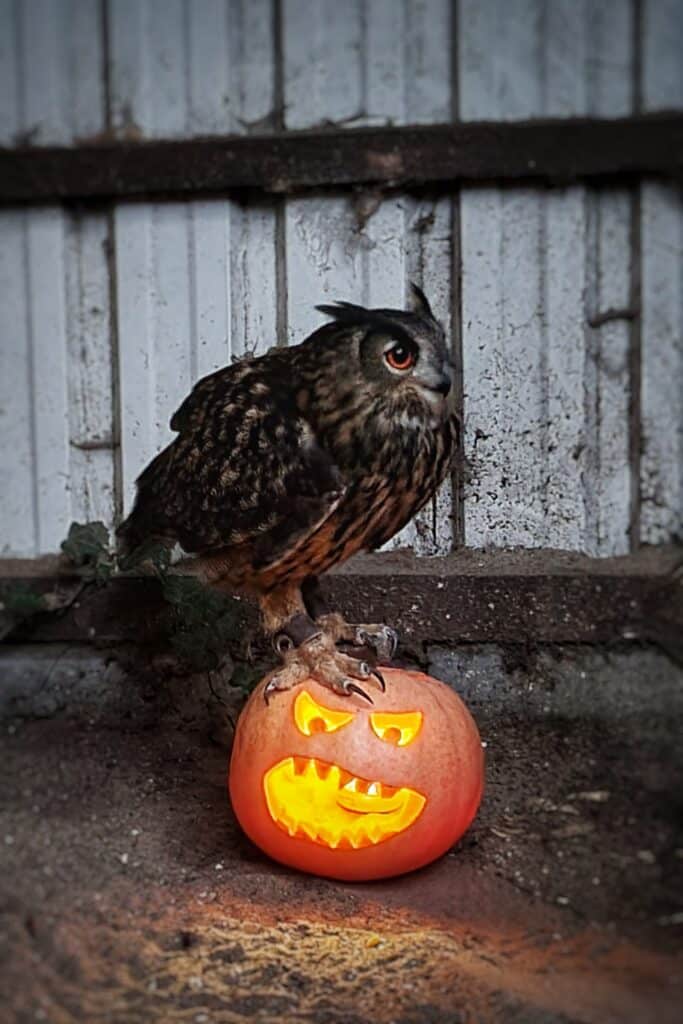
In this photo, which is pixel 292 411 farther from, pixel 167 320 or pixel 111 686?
pixel 111 686

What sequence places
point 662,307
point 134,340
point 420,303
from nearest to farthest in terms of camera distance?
point 662,307 → point 420,303 → point 134,340

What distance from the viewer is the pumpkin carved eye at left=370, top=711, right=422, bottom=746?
1.75 m

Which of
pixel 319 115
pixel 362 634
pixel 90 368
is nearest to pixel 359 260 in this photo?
pixel 319 115

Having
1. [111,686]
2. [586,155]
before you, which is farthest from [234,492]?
[586,155]

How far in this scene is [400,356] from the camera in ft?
6.04

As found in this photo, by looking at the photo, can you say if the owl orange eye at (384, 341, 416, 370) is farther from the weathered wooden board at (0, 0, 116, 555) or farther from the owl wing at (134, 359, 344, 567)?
the weathered wooden board at (0, 0, 116, 555)

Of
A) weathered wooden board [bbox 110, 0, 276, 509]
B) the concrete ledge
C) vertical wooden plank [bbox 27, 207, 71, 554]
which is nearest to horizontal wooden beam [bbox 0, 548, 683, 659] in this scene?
the concrete ledge

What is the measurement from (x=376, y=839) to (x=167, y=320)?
962 mm

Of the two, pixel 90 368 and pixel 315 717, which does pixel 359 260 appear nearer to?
pixel 90 368

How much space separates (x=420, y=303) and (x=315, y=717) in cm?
72

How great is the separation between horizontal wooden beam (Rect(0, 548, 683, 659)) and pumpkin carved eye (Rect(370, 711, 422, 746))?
0.73ft

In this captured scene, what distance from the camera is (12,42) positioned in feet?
6.28

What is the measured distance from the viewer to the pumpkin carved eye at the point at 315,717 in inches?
68.8

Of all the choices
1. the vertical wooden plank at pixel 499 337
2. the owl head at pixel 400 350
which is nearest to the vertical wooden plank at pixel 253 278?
the owl head at pixel 400 350
